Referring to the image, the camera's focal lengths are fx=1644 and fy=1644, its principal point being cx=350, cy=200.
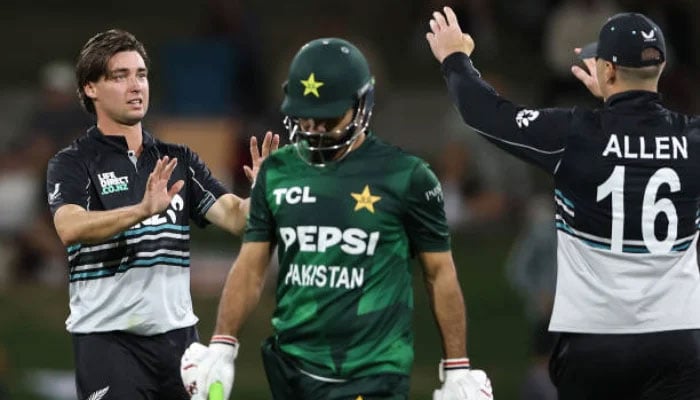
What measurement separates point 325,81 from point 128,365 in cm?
172

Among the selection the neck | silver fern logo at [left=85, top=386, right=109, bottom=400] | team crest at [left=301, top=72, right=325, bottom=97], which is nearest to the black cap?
team crest at [left=301, top=72, right=325, bottom=97]

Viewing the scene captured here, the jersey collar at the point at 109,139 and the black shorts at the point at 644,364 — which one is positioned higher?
the jersey collar at the point at 109,139

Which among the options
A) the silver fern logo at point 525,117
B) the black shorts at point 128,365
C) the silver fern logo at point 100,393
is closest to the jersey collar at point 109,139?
the black shorts at point 128,365

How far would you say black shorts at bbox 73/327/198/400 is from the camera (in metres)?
6.95

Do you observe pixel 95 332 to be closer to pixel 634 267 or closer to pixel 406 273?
pixel 406 273

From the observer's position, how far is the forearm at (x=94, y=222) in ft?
21.7

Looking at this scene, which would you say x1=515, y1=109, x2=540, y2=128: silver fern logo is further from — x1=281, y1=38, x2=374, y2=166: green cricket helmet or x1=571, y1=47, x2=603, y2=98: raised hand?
x1=281, y1=38, x2=374, y2=166: green cricket helmet

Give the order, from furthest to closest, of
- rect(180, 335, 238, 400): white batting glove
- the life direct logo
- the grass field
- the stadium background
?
the stadium background
the grass field
the life direct logo
rect(180, 335, 238, 400): white batting glove

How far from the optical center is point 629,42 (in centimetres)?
663

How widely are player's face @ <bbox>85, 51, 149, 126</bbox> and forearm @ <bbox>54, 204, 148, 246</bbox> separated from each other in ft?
1.81

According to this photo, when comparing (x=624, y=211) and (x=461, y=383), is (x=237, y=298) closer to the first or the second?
(x=461, y=383)

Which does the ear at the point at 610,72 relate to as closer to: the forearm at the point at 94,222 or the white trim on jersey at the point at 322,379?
the white trim on jersey at the point at 322,379

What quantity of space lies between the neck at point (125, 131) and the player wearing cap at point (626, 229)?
1.71 metres

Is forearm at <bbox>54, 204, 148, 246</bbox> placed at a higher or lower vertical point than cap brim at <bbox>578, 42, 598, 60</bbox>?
lower
